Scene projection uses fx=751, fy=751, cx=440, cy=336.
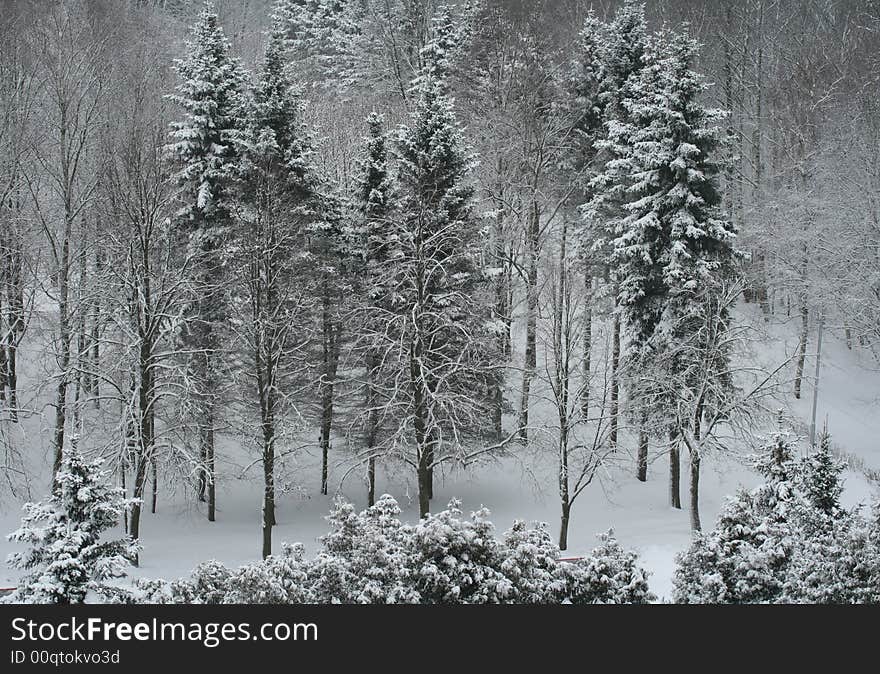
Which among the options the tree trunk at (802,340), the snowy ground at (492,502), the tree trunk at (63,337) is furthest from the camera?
the tree trunk at (802,340)

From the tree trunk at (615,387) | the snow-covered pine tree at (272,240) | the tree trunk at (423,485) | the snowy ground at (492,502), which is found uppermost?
the snow-covered pine tree at (272,240)

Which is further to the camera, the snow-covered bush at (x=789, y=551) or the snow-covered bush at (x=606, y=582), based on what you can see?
the snow-covered bush at (x=606, y=582)

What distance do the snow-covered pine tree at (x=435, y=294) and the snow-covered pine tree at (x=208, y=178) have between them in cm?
520

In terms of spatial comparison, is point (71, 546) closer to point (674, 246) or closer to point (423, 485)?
point (423, 485)

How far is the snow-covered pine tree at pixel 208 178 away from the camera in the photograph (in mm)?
22250

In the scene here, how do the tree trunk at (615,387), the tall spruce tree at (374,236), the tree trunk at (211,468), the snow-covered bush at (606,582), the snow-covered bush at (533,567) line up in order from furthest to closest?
the tall spruce tree at (374,236) < the tree trunk at (211,468) < the tree trunk at (615,387) < the snow-covered bush at (606,582) < the snow-covered bush at (533,567)

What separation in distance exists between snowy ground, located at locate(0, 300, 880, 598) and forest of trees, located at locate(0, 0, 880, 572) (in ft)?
2.42

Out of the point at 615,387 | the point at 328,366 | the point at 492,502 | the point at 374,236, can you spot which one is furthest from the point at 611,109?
the point at 492,502

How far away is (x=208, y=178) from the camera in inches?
915

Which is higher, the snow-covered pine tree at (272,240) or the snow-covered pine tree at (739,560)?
the snow-covered pine tree at (272,240)

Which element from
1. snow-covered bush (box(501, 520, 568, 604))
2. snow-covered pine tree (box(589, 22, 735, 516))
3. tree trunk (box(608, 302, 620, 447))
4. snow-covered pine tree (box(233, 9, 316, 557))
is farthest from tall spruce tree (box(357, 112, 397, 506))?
snow-covered bush (box(501, 520, 568, 604))

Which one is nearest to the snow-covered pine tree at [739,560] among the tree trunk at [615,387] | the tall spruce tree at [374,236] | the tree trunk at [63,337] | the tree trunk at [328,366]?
the tree trunk at [615,387]

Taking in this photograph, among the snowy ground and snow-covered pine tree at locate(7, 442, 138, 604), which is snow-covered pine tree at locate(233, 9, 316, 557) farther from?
snow-covered pine tree at locate(7, 442, 138, 604)

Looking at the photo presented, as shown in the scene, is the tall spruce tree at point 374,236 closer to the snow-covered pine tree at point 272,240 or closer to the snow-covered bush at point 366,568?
the snow-covered pine tree at point 272,240
